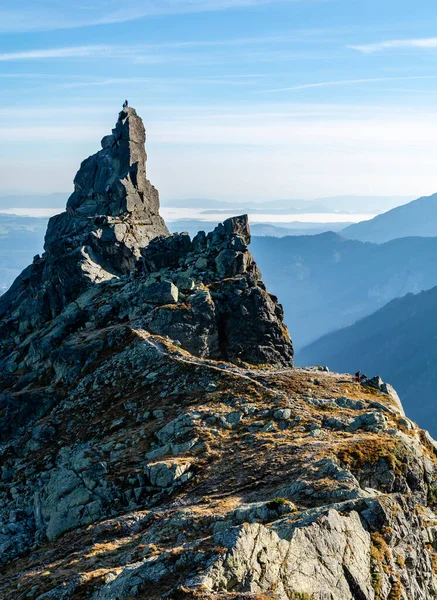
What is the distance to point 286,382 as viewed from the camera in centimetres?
6600

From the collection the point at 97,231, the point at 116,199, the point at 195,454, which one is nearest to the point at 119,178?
the point at 116,199

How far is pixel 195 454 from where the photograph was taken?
53656mm

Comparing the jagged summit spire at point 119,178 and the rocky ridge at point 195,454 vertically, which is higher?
the jagged summit spire at point 119,178

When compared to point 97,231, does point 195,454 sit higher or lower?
lower

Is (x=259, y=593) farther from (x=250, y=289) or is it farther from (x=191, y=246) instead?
(x=191, y=246)

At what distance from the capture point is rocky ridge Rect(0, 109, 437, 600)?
117 feet

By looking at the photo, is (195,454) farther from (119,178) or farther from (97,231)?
(119,178)

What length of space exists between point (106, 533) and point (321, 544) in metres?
16.0

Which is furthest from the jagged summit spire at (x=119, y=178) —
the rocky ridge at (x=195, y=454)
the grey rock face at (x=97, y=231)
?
the rocky ridge at (x=195, y=454)

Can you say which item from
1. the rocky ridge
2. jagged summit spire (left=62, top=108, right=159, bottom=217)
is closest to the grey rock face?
jagged summit spire (left=62, top=108, right=159, bottom=217)

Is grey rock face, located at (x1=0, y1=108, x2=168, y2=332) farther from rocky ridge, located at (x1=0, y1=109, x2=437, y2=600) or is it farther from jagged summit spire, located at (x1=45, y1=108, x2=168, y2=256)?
rocky ridge, located at (x1=0, y1=109, x2=437, y2=600)

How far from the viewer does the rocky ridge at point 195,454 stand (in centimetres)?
3562

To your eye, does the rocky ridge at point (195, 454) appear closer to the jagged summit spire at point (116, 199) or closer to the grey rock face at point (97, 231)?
the grey rock face at point (97, 231)

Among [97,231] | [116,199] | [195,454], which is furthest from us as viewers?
[116,199]
